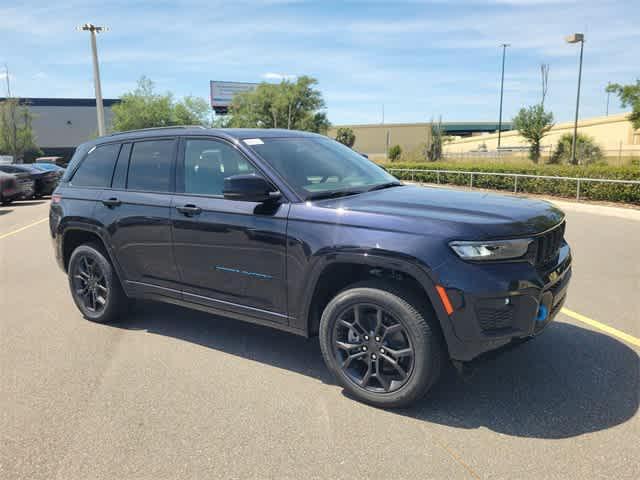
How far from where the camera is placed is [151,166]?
4887 mm

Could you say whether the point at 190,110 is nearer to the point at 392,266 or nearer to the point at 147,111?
the point at 147,111

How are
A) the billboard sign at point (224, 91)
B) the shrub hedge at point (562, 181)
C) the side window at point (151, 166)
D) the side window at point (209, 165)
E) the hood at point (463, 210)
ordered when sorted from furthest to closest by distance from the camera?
the billboard sign at point (224, 91) → the shrub hedge at point (562, 181) → the side window at point (151, 166) → the side window at point (209, 165) → the hood at point (463, 210)

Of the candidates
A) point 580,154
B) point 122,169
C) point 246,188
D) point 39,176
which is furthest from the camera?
point 580,154

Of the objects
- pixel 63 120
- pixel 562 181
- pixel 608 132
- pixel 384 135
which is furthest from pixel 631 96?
pixel 63 120

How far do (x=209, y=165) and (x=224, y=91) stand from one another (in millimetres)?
90018

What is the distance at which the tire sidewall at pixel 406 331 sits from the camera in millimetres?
3355

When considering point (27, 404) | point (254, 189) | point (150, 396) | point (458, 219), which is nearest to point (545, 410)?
point (458, 219)

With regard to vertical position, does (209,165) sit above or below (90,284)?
above

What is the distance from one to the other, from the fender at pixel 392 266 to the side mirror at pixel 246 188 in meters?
0.59

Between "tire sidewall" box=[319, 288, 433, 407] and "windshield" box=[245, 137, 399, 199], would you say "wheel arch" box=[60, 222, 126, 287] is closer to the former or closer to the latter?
"windshield" box=[245, 137, 399, 199]

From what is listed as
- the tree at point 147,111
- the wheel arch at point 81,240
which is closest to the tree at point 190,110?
the tree at point 147,111

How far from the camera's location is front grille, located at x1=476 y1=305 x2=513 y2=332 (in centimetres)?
319

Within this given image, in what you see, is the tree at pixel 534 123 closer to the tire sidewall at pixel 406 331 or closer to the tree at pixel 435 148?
the tree at pixel 435 148

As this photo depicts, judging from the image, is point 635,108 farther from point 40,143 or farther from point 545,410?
point 40,143
